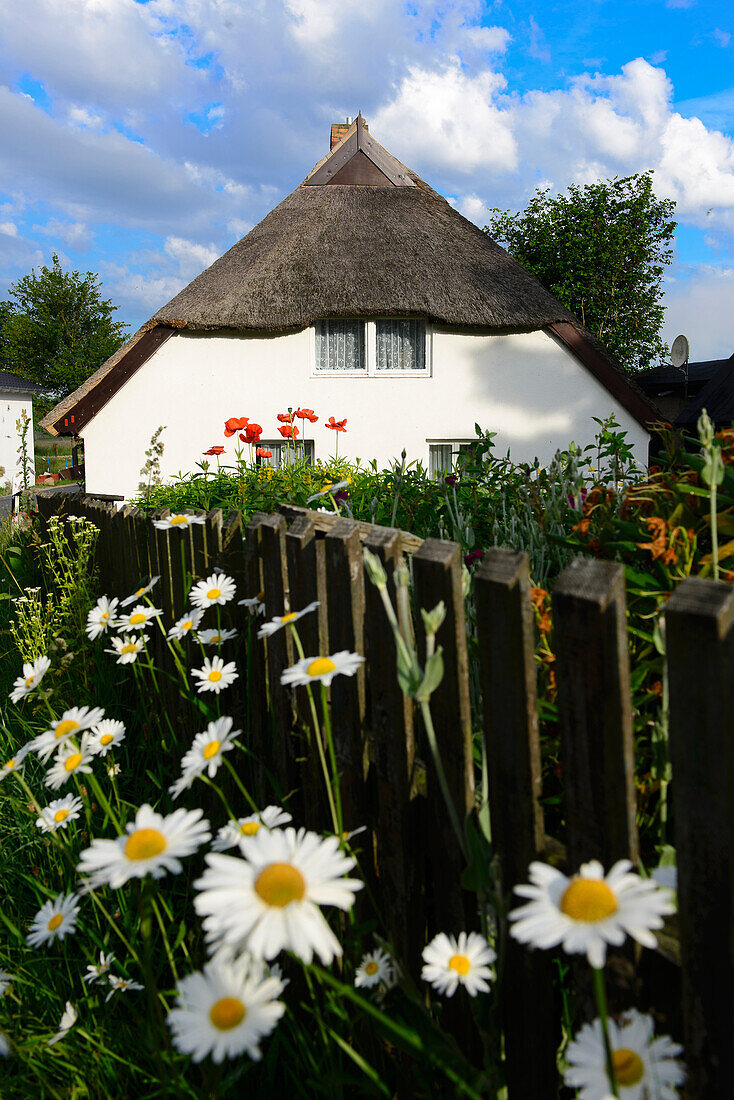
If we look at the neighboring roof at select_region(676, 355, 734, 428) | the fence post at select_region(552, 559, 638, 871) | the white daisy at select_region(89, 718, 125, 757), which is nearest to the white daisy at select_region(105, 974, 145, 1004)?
the white daisy at select_region(89, 718, 125, 757)

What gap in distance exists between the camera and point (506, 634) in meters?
1.03

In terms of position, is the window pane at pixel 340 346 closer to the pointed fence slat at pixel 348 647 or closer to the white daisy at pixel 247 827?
the pointed fence slat at pixel 348 647

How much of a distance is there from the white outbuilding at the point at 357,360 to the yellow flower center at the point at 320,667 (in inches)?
355

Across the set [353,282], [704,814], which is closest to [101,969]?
[704,814]

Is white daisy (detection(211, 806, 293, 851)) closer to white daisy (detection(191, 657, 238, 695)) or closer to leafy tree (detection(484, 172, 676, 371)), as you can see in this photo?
white daisy (detection(191, 657, 238, 695))

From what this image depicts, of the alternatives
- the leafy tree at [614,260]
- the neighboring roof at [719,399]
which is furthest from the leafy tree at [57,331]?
the neighboring roof at [719,399]

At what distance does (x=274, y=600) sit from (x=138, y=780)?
1.01 meters

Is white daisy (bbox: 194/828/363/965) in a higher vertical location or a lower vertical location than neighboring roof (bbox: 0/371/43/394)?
lower

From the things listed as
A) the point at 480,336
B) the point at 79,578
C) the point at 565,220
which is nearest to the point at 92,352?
the point at 565,220

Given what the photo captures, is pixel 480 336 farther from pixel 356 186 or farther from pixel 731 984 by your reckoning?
pixel 731 984

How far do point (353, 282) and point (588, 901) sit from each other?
10.4 m

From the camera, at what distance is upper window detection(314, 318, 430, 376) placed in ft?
34.4

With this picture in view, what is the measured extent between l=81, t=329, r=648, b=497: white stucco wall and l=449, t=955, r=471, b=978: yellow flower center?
8.99 m

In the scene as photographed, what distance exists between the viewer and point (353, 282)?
406 inches
